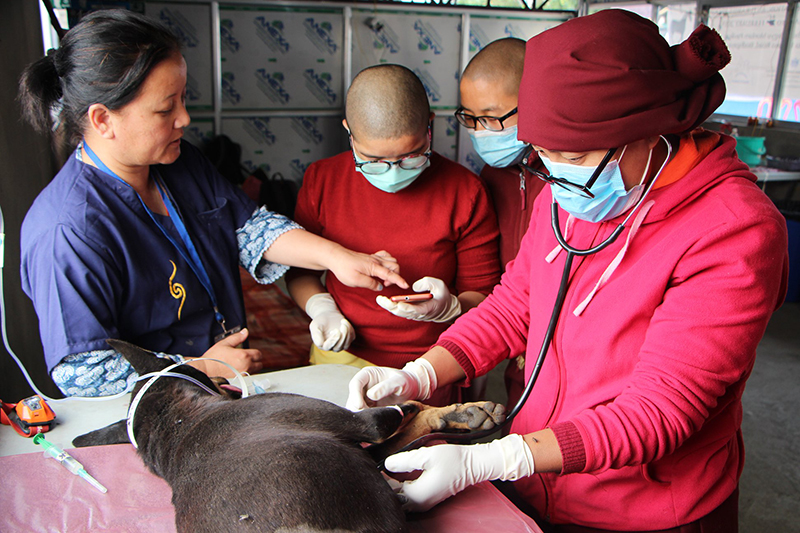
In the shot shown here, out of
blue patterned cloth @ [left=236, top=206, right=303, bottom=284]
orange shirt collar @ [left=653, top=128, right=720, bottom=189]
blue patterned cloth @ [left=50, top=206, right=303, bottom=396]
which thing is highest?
orange shirt collar @ [left=653, top=128, right=720, bottom=189]

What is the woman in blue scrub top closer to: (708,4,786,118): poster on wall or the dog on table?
the dog on table

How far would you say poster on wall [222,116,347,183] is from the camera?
5.66 m

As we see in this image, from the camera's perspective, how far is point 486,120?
206 centimetres


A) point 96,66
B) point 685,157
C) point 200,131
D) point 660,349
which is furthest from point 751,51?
point 96,66

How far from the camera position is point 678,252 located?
3.55 ft

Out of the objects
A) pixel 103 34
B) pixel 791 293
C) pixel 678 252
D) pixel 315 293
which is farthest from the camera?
pixel 791 293

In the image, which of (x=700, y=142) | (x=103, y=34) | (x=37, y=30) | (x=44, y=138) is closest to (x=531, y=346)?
(x=700, y=142)

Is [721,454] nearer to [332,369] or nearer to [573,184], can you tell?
[573,184]

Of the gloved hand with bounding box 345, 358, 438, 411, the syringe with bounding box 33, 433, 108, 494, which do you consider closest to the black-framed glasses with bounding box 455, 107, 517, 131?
the gloved hand with bounding box 345, 358, 438, 411

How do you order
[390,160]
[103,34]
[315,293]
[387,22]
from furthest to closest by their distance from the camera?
1. [387,22]
2. [315,293]
3. [390,160]
4. [103,34]

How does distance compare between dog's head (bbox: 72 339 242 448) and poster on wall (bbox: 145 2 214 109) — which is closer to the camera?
dog's head (bbox: 72 339 242 448)

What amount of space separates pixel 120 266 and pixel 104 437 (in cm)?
46

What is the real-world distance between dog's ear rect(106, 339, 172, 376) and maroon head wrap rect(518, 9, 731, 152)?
3.47 feet

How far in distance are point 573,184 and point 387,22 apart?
206 inches
